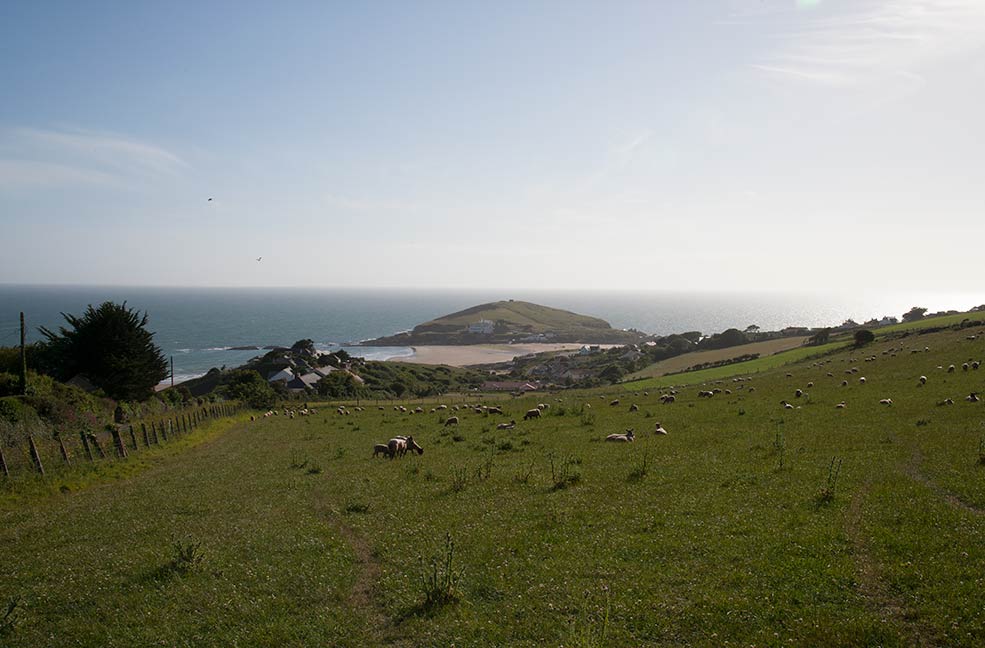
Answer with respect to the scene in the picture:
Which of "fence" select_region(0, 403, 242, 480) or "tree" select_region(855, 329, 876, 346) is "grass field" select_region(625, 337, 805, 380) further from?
"fence" select_region(0, 403, 242, 480)

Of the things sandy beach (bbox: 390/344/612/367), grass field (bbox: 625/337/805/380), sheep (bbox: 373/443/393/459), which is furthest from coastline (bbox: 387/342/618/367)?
sheep (bbox: 373/443/393/459)

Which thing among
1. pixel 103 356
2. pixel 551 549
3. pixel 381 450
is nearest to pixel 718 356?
pixel 381 450

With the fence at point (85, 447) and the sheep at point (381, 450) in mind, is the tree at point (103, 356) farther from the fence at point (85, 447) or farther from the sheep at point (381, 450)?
the sheep at point (381, 450)

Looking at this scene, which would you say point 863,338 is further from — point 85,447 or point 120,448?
point 85,447

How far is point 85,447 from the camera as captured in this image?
92.4 feet

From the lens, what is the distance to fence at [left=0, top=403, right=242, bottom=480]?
2447cm

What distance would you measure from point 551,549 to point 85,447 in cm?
2825

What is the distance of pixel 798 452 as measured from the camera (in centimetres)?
1967

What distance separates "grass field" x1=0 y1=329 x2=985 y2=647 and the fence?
3.40 meters

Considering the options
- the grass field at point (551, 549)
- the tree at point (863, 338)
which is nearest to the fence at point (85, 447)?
the grass field at point (551, 549)

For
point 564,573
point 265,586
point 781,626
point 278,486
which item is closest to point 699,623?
point 781,626

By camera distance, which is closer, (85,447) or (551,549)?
(551,549)

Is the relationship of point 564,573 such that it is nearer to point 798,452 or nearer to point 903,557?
point 903,557

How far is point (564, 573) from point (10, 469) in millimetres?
26988
